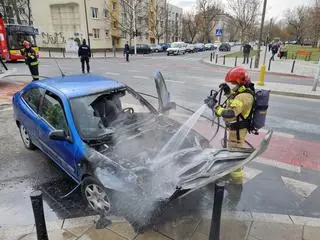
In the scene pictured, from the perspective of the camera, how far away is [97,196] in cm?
338

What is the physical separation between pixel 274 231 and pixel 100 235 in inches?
79.8

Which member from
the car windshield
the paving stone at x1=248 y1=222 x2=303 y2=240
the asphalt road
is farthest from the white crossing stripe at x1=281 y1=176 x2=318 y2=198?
the car windshield

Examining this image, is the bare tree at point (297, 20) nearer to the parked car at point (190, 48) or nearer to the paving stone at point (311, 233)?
the parked car at point (190, 48)

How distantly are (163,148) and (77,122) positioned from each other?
3.94 feet

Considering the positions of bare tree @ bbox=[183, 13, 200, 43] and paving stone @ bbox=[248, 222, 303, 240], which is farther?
bare tree @ bbox=[183, 13, 200, 43]

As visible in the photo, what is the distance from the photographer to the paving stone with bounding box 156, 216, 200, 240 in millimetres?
3127

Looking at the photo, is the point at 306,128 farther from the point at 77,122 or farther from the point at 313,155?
the point at 77,122

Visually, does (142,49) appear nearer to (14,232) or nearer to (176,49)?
(176,49)

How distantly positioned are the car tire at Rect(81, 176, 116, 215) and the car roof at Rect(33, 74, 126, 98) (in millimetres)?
1326

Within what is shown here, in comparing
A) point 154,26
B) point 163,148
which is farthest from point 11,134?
point 154,26

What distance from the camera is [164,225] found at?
10.7 ft

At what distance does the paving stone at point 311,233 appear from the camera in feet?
10.2

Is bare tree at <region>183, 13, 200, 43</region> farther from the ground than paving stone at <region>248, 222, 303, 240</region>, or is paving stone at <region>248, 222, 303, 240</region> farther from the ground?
bare tree at <region>183, 13, 200, 43</region>

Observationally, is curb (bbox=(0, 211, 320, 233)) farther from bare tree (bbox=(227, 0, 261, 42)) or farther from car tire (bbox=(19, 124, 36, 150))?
bare tree (bbox=(227, 0, 261, 42))
